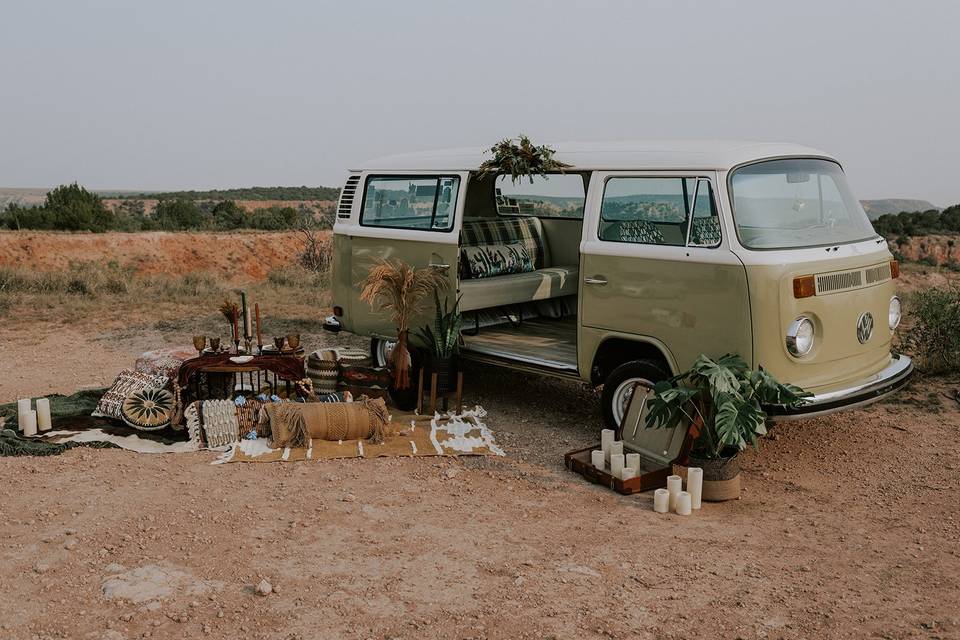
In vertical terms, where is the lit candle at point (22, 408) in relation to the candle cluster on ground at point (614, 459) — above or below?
above

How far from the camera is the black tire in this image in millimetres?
6281

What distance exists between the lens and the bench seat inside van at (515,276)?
7926 mm

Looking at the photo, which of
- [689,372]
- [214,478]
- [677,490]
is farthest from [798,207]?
[214,478]

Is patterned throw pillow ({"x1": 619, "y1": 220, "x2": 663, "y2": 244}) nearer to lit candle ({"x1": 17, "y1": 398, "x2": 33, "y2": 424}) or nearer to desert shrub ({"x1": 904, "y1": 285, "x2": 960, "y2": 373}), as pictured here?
desert shrub ({"x1": 904, "y1": 285, "x2": 960, "y2": 373})

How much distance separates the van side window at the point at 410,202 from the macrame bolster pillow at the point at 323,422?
1881mm

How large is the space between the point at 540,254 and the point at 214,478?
14.2 feet

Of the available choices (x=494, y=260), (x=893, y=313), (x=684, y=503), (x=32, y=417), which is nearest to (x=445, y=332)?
(x=494, y=260)

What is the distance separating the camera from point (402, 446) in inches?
266

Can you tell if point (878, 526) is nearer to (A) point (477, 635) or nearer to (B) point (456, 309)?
(A) point (477, 635)

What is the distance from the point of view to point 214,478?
605 centimetres

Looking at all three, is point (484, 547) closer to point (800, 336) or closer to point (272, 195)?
point (800, 336)

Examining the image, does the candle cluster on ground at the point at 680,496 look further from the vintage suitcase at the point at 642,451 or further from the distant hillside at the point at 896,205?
the distant hillside at the point at 896,205

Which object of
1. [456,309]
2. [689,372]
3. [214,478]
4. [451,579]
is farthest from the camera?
[456,309]

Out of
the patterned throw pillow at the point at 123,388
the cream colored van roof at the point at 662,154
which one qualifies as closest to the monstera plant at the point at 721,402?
the cream colored van roof at the point at 662,154
